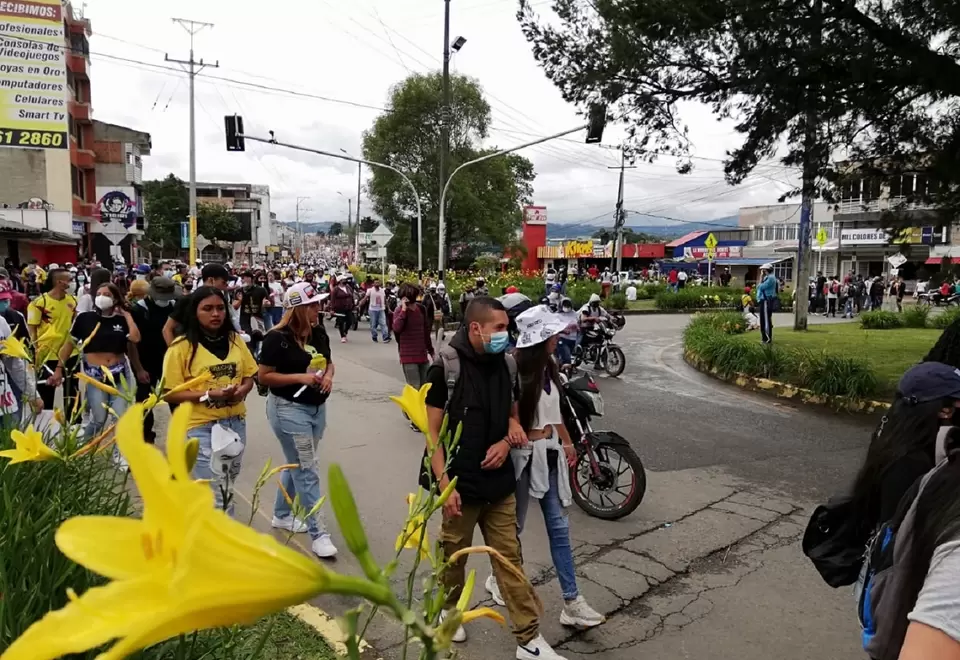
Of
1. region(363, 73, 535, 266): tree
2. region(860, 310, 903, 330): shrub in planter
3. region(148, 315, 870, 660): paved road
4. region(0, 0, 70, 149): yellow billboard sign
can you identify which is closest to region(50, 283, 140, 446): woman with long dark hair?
region(148, 315, 870, 660): paved road

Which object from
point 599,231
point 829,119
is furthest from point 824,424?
point 599,231

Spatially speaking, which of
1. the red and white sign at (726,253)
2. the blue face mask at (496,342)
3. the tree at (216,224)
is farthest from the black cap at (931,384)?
the tree at (216,224)

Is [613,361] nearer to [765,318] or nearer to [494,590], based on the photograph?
[765,318]

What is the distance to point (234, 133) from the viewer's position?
19141 millimetres

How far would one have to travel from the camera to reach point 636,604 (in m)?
4.24

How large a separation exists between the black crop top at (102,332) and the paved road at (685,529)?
5.27ft

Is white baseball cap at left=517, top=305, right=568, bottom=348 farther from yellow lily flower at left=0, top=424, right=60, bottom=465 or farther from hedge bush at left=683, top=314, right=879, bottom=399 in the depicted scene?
hedge bush at left=683, top=314, right=879, bottom=399

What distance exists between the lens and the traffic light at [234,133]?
1903 centimetres

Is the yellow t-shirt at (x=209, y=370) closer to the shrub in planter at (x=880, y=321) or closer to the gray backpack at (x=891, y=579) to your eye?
the gray backpack at (x=891, y=579)

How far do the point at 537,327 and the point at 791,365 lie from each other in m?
8.60

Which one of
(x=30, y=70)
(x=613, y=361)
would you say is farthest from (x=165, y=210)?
(x=613, y=361)

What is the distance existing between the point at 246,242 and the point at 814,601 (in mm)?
86454

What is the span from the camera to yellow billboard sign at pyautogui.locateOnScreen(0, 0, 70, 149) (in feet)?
78.0

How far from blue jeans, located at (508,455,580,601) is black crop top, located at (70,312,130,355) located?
158 inches
